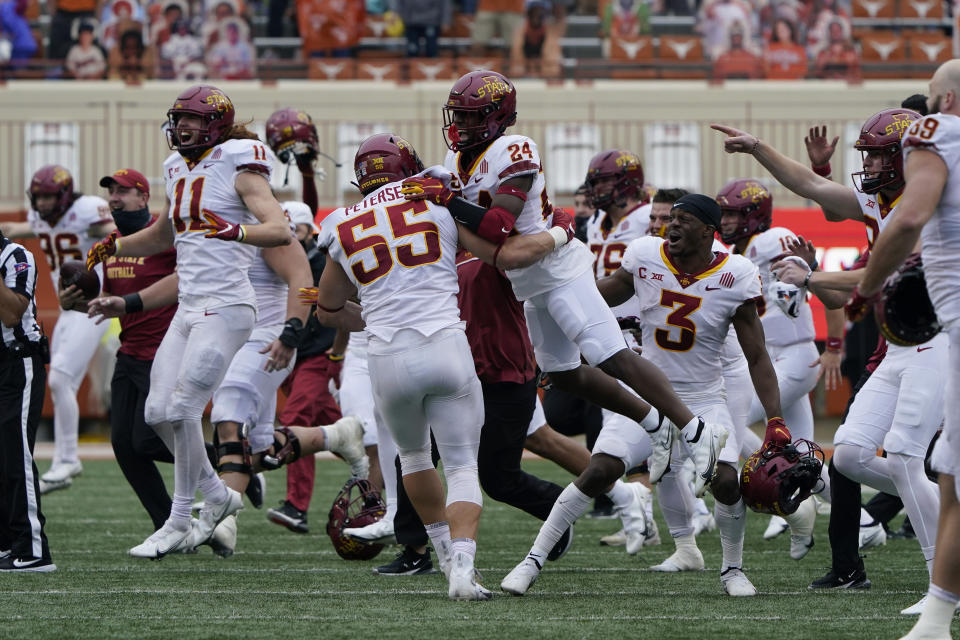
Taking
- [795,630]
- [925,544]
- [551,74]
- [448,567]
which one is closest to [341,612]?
[448,567]

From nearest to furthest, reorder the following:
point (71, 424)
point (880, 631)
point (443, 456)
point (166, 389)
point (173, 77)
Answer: point (880, 631) < point (443, 456) < point (166, 389) < point (71, 424) < point (173, 77)

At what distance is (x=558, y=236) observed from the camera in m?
5.66

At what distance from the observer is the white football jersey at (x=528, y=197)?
564 centimetres

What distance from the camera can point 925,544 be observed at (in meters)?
5.47

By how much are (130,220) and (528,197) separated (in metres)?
2.68

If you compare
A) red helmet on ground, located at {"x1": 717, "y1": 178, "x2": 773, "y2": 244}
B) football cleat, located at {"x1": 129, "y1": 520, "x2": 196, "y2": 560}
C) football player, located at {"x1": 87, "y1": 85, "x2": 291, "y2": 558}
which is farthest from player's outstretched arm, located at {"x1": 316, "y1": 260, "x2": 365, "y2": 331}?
red helmet on ground, located at {"x1": 717, "y1": 178, "x2": 773, "y2": 244}

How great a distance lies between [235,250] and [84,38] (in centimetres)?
1066

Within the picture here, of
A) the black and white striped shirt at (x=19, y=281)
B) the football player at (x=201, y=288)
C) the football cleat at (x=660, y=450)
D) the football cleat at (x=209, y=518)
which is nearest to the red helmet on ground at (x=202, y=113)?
the football player at (x=201, y=288)

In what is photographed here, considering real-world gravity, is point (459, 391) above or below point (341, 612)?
above

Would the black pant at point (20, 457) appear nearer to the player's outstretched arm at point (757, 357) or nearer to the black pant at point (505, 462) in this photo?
the black pant at point (505, 462)

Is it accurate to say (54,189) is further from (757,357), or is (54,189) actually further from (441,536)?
(757,357)

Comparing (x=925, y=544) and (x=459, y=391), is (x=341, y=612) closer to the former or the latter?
(x=459, y=391)

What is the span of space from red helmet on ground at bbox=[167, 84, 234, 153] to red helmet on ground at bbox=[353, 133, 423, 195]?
119 cm

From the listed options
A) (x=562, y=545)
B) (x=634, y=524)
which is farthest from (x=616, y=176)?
(x=562, y=545)
